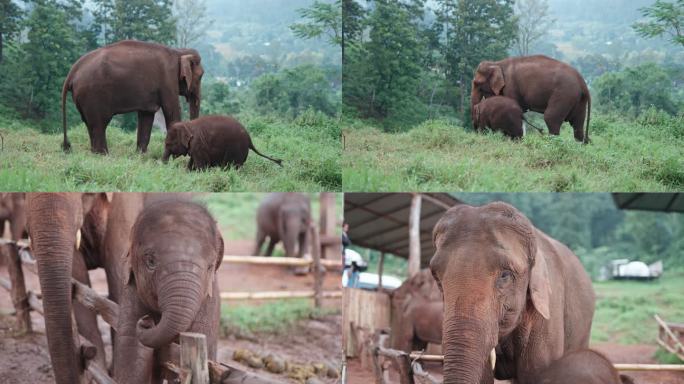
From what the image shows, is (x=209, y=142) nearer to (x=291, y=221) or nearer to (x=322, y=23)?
(x=322, y=23)

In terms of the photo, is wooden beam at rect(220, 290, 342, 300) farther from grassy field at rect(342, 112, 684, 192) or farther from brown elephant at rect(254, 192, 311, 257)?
grassy field at rect(342, 112, 684, 192)

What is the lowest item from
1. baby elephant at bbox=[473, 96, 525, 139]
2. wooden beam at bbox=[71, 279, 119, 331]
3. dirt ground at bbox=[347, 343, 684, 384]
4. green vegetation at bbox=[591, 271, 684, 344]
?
green vegetation at bbox=[591, 271, 684, 344]

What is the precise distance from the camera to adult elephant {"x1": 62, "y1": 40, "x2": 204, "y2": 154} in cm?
661

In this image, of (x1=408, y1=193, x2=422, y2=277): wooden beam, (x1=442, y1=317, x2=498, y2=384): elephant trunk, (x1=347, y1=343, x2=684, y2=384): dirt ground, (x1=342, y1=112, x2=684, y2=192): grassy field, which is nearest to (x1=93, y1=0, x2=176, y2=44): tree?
(x1=342, y1=112, x2=684, y2=192): grassy field

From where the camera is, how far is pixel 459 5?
6785mm

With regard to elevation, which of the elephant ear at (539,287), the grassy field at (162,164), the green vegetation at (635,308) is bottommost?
the green vegetation at (635,308)

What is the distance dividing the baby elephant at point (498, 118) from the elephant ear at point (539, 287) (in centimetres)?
271

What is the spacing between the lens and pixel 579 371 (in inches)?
159

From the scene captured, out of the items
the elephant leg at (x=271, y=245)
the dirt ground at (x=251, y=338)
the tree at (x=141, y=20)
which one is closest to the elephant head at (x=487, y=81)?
the tree at (x=141, y=20)

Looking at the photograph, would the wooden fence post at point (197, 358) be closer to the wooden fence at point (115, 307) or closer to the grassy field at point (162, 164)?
the wooden fence at point (115, 307)

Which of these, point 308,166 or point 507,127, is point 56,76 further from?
point 507,127

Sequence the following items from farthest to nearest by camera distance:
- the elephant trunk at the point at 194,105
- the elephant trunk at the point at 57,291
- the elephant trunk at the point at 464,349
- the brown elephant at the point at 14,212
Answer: the brown elephant at the point at 14,212, the elephant trunk at the point at 194,105, the elephant trunk at the point at 57,291, the elephant trunk at the point at 464,349

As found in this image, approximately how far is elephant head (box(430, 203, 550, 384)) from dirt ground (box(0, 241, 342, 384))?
62.2 inches

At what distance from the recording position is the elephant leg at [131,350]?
15.0ft
